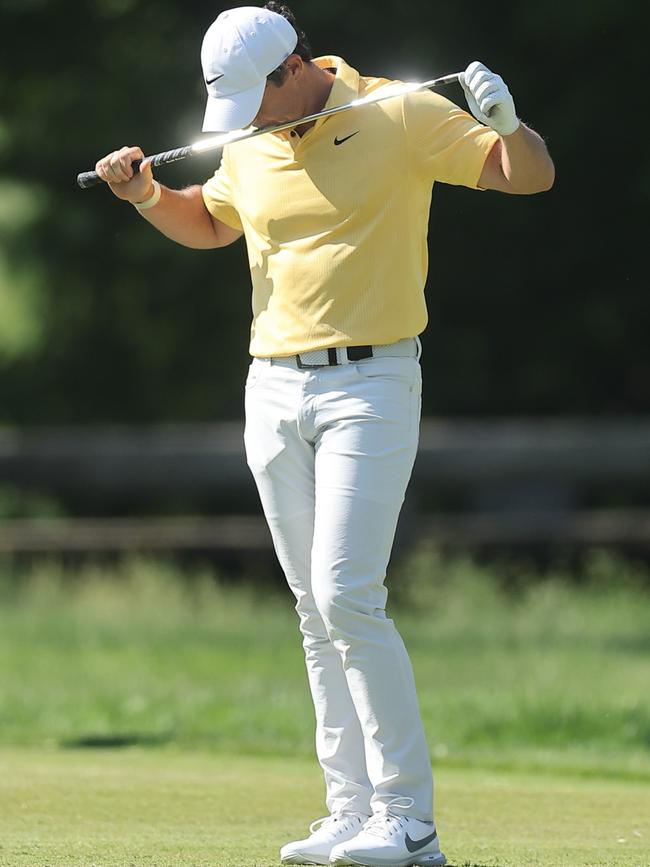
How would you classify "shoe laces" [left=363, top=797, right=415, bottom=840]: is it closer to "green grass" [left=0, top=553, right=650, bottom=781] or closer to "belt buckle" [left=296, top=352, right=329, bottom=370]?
"belt buckle" [left=296, top=352, right=329, bottom=370]

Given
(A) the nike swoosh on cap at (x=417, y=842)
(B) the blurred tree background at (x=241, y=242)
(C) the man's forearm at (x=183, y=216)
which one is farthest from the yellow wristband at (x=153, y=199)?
(B) the blurred tree background at (x=241, y=242)

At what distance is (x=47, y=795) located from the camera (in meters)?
4.54

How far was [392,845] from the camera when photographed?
11.4 feet

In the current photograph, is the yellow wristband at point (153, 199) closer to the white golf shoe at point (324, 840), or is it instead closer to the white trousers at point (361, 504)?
the white trousers at point (361, 504)

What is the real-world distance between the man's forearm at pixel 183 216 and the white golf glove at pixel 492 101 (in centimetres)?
88

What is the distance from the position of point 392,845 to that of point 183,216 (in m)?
1.58

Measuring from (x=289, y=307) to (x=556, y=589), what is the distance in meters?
6.47

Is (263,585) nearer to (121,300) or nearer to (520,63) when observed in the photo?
(121,300)

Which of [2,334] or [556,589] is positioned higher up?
[2,334]

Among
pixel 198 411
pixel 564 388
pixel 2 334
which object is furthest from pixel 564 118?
pixel 2 334

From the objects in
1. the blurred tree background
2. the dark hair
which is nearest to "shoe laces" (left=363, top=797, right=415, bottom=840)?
the dark hair

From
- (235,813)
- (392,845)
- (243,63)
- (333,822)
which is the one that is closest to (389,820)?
(392,845)

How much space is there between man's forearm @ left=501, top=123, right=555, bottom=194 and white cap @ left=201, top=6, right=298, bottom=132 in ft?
1.76

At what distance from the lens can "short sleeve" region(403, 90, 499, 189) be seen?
354 cm
